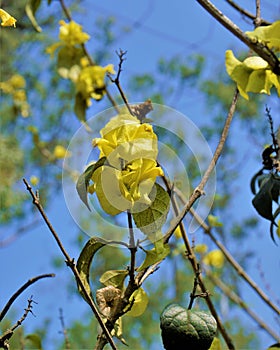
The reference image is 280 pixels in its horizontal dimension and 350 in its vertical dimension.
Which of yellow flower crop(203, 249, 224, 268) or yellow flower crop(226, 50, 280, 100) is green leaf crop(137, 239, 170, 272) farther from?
yellow flower crop(203, 249, 224, 268)

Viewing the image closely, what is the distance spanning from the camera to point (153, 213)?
0.46 m

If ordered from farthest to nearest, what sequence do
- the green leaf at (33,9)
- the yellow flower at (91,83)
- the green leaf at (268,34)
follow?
the yellow flower at (91,83) < the green leaf at (33,9) < the green leaf at (268,34)

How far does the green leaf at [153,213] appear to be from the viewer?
0.46 metres

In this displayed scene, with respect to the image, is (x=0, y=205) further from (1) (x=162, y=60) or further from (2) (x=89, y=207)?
(2) (x=89, y=207)

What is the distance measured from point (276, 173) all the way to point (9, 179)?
2.96 m

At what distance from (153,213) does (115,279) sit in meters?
0.08

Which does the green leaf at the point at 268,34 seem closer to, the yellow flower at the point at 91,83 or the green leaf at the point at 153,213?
the green leaf at the point at 153,213

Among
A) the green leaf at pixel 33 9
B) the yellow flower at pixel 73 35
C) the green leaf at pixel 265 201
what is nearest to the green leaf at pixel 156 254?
the green leaf at pixel 265 201

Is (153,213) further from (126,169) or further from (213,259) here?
(213,259)

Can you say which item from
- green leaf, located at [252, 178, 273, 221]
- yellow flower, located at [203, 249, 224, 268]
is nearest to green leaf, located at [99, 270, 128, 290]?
green leaf, located at [252, 178, 273, 221]

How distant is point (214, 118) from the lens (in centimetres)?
380

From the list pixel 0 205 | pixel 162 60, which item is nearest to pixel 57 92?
pixel 162 60

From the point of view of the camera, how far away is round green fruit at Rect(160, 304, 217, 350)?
47 centimetres

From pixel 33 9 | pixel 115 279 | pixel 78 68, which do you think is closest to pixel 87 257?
pixel 115 279
